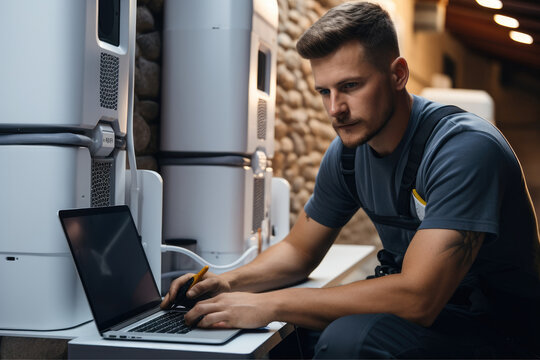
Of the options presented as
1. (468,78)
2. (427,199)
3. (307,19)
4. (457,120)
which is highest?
(468,78)

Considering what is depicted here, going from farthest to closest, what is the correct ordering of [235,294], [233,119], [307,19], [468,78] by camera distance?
1. [468,78]
2. [307,19]
3. [233,119]
4. [235,294]

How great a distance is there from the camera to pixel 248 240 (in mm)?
2266

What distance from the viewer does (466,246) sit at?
4.36ft

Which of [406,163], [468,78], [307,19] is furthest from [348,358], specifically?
[468,78]

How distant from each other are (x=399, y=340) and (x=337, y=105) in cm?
58

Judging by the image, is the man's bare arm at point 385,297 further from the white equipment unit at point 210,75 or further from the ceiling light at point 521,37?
the ceiling light at point 521,37

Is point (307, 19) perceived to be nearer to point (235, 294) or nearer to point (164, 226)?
point (164, 226)

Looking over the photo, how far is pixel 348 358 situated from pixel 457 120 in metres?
0.60

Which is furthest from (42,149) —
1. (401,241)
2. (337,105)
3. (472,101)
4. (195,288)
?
(472,101)

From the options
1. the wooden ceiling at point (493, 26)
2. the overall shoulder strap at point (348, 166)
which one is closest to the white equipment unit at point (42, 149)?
the overall shoulder strap at point (348, 166)

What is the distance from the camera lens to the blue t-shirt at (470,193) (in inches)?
53.0

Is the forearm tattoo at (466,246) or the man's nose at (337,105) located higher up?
the man's nose at (337,105)

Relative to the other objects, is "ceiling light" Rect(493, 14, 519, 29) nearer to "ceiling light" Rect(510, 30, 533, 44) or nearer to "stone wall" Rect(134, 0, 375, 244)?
"ceiling light" Rect(510, 30, 533, 44)

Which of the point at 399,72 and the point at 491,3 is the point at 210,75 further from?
the point at 491,3
